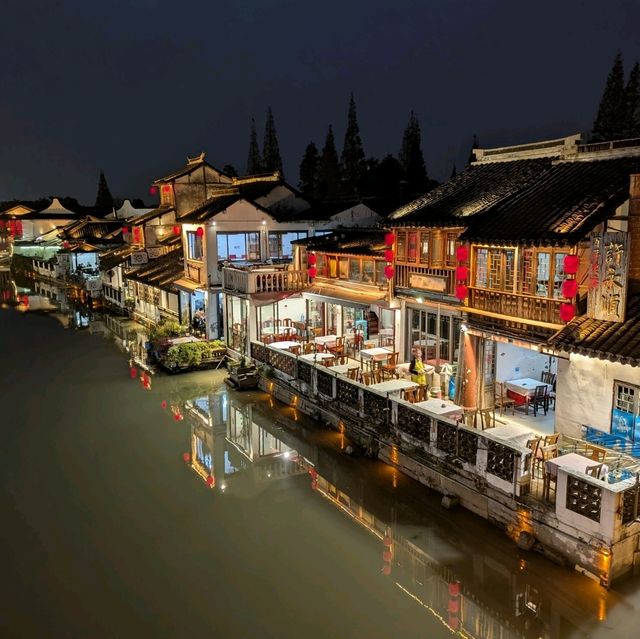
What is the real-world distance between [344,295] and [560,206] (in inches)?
422

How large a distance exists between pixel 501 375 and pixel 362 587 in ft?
28.1

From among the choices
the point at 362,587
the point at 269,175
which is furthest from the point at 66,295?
the point at 362,587

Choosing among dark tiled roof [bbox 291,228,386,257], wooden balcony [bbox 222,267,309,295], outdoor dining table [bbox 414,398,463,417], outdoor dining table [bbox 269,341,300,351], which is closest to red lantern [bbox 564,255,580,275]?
outdoor dining table [bbox 414,398,463,417]

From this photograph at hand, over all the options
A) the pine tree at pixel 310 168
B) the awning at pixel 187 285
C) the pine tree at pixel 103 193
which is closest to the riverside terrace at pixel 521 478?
the awning at pixel 187 285

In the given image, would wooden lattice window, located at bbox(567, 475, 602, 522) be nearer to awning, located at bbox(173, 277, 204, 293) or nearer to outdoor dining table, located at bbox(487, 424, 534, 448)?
outdoor dining table, located at bbox(487, 424, 534, 448)

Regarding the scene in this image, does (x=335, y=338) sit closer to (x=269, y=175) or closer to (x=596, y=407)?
(x=596, y=407)

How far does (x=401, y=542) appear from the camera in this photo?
1291 centimetres

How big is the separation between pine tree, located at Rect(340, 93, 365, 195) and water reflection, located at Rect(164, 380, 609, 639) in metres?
50.5

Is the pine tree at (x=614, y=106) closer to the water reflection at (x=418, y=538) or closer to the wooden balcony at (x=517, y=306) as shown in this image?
the wooden balcony at (x=517, y=306)

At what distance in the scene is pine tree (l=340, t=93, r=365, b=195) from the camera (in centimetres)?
6662

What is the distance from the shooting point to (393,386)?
17.8m

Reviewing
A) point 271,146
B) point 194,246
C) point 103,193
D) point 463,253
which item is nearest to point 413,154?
point 271,146

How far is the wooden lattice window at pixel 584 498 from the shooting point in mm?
10586

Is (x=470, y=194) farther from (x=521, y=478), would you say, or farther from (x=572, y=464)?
(x=572, y=464)
